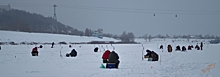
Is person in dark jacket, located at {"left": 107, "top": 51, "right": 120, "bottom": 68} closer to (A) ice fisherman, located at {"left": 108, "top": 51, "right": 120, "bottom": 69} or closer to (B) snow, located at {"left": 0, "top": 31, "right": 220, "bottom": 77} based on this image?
(A) ice fisherman, located at {"left": 108, "top": 51, "right": 120, "bottom": 69}

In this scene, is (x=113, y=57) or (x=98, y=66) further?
(x=98, y=66)

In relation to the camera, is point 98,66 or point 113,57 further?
point 98,66

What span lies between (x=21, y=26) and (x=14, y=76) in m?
149

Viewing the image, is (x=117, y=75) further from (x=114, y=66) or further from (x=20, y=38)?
(x=20, y=38)

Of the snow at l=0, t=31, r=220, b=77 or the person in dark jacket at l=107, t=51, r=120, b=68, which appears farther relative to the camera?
the person in dark jacket at l=107, t=51, r=120, b=68

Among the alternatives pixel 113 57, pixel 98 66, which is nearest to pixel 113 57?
pixel 113 57

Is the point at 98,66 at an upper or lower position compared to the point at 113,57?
lower

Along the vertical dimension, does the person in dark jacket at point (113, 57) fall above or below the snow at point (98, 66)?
above

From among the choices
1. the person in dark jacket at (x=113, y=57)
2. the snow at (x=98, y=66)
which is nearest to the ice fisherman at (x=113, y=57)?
the person in dark jacket at (x=113, y=57)

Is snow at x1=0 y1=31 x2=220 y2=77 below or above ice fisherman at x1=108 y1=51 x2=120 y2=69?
below

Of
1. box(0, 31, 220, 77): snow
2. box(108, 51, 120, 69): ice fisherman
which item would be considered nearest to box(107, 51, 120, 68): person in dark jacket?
box(108, 51, 120, 69): ice fisherman

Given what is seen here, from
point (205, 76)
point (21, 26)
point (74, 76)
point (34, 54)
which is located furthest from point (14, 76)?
point (21, 26)

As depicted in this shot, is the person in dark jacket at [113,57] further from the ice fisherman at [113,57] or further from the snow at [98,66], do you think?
the snow at [98,66]

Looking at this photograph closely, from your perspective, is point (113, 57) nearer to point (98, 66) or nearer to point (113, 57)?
point (113, 57)
